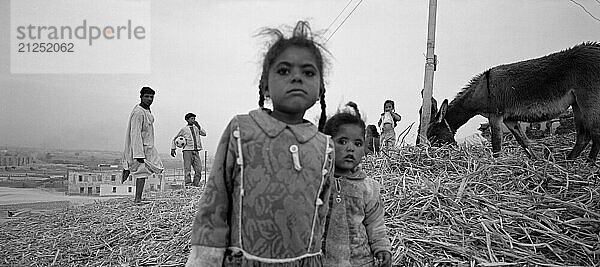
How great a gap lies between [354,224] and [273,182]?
0.58 meters

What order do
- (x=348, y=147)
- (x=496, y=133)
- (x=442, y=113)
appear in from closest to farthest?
1. (x=348, y=147)
2. (x=496, y=133)
3. (x=442, y=113)

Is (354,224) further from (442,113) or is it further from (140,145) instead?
(442,113)

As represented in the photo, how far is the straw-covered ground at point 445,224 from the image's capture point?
274cm

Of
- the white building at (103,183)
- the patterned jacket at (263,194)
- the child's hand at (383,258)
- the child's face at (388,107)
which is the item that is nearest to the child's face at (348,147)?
the child's hand at (383,258)

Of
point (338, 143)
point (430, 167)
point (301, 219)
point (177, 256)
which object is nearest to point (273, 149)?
point (301, 219)

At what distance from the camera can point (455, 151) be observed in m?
5.28

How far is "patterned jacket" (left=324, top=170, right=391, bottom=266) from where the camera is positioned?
72.3 inches

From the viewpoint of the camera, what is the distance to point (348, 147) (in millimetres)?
2008

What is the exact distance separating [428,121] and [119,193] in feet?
14.4

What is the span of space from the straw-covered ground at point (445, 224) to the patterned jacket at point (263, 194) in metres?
1.37

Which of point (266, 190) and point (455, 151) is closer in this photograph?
point (266, 190)

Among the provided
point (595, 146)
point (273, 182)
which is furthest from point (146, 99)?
point (595, 146)

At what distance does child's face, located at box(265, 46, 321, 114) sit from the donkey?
3.96 metres

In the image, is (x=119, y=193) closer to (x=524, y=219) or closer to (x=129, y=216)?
(x=129, y=216)
